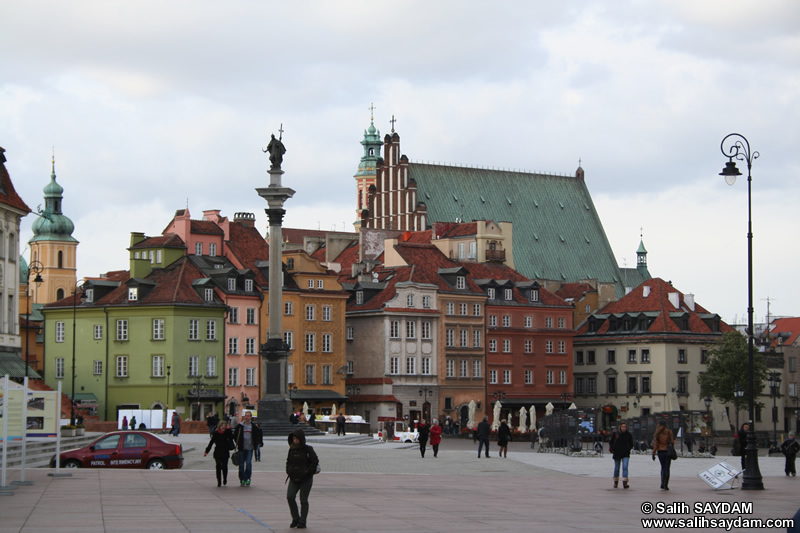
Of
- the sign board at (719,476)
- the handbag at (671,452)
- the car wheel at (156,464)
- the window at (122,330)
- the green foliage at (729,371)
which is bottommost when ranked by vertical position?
the car wheel at (156,464)

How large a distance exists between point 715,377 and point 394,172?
3567cm

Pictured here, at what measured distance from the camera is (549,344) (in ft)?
379

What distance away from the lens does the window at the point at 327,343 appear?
102 m

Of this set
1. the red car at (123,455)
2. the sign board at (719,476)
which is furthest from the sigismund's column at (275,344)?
the sign board at (719,476)

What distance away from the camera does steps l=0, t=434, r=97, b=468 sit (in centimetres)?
4177

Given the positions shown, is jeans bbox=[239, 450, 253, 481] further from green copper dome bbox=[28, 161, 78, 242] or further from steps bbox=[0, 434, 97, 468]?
green copper dome bbox=[28, 161, 78, 242]

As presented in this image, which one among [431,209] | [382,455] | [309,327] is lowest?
[382,455]

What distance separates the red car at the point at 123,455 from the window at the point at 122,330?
54.2m

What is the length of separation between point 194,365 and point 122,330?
5.37 m

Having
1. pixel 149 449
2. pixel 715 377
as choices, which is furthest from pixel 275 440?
pixel 715 377

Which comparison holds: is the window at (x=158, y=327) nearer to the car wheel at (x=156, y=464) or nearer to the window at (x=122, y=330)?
the window at (x=122, y=330)

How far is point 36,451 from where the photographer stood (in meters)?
46.5

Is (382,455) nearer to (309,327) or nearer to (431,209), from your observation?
(309,327)

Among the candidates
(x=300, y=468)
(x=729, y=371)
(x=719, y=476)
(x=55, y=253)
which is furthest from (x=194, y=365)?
(x=55, y=253)
